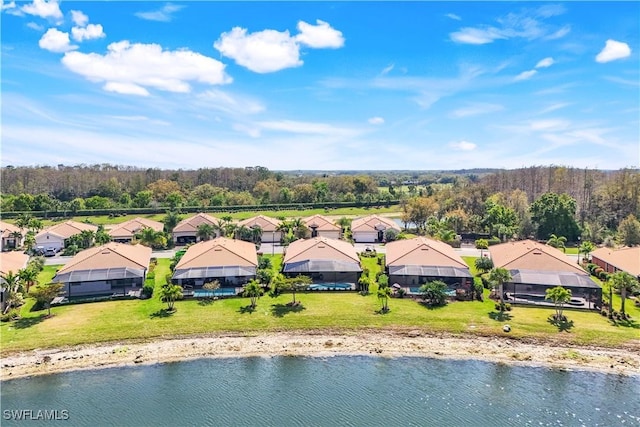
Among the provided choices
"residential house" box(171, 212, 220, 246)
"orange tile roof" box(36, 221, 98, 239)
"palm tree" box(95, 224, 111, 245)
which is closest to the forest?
"orange tile roof" box(36, 221, 98, 239)

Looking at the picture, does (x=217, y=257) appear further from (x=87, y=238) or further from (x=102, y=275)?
(x=87, y=238)

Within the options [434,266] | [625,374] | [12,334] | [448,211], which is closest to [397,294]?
[434,266]

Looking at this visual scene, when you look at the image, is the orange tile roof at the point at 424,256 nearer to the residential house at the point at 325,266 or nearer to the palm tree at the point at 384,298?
the residential house at the point at 325,266

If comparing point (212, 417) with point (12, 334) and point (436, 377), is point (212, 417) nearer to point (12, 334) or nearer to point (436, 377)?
point (436, 377)

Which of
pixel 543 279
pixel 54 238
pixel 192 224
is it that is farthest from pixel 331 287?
pixel 54 238

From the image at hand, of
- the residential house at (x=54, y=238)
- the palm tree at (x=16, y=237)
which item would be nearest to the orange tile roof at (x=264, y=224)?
the residential house at (x=54, y=238)
